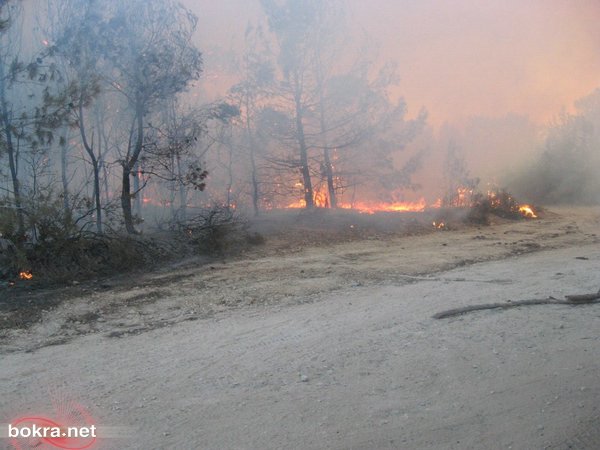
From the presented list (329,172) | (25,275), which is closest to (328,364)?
(25,275)

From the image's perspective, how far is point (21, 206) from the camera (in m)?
10.2

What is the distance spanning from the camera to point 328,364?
16.6 ft

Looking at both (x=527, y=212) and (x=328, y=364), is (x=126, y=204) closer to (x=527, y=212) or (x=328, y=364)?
(x=328, y=364)

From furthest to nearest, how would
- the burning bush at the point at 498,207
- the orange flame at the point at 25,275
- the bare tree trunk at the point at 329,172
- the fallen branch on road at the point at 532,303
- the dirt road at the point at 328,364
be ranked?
the bare tree trunk at the point at 329,172 < the burning bush at the point at 498,207 < the orange flame at the point at 25,275 < the fallen branch on road at the point at 532,303 < the dirt road at the point at 328,364

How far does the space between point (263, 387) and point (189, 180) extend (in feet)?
30.2

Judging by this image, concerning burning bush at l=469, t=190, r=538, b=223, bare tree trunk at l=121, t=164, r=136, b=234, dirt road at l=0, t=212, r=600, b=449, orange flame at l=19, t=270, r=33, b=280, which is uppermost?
bare tree trunk at l=121, t=164, r=136, b=234

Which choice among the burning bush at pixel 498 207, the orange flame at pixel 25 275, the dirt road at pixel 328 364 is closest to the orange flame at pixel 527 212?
the burning bush at pixel 498 207

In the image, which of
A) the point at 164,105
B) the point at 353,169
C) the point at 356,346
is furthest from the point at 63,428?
the point at 353,169

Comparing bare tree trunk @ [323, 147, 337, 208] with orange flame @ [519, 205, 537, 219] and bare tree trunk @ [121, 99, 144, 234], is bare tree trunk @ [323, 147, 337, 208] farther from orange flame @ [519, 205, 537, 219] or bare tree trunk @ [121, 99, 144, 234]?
bare tree trunk @ [121, 99, 144, 234]

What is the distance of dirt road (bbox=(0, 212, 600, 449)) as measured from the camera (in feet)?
12.6

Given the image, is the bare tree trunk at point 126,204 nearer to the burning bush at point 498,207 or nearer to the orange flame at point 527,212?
the burning bush at point 498,207

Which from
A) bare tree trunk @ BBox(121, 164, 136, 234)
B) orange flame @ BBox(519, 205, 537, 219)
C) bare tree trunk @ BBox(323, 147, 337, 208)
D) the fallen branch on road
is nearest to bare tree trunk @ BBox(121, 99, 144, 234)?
bare tree trunk @ BBox(121, 164, 136, 234)

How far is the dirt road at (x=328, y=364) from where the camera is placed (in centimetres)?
384

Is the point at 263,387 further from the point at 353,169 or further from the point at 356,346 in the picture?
the point at 353,169
